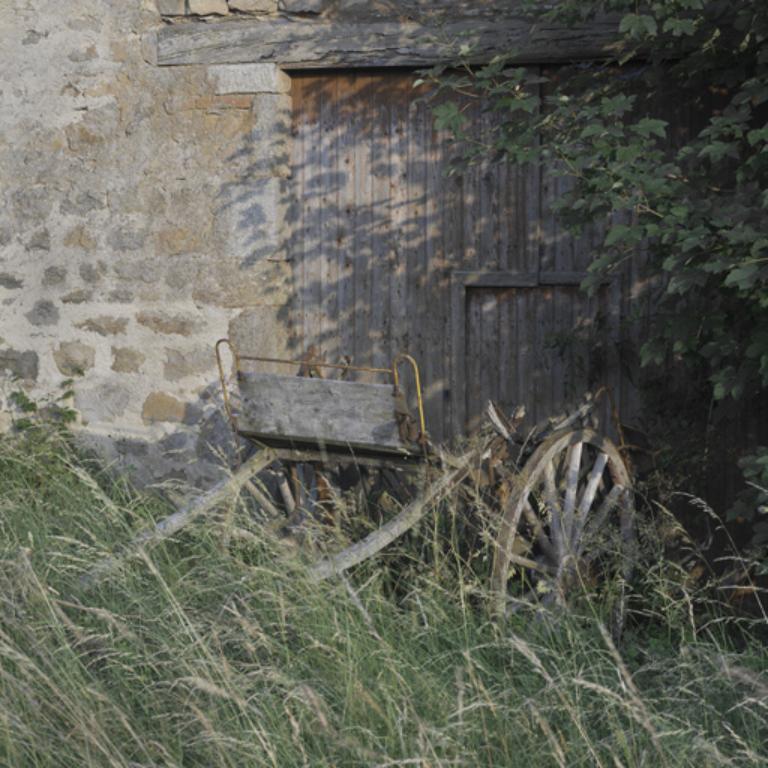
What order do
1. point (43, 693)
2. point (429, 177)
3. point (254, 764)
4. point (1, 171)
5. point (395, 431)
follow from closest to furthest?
point (254, 764) < point (43, 693) < point (395, 431) < point (429, 177) < point (1, 171)

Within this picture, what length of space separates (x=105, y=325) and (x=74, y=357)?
23 centimetres

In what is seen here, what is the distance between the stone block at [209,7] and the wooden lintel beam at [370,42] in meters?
0.04

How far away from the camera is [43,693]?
10.7ft

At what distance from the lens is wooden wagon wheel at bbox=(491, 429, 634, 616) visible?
4.05m

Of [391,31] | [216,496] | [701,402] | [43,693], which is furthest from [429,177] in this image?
[43,693]

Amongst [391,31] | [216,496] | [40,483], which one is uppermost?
[391,31]

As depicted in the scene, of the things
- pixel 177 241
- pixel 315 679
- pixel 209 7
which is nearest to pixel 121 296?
pixel 177 241

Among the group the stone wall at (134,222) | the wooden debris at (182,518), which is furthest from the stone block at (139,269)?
Answer: the wooden debris at (182,518)

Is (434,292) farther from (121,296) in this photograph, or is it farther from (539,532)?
(539,532)

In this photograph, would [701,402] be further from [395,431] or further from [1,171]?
[1,171]

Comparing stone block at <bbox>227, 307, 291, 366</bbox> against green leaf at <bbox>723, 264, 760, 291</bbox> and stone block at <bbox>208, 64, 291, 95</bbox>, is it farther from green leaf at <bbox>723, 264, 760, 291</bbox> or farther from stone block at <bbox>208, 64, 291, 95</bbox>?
green leaf at <bbox>723, 264, 760, 291</bbox>

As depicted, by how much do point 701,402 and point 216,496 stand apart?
2162 millimetres

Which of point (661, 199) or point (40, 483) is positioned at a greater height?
point (661, 199)

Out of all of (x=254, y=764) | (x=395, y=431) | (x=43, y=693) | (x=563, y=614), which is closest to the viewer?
(x=254, y=764)
